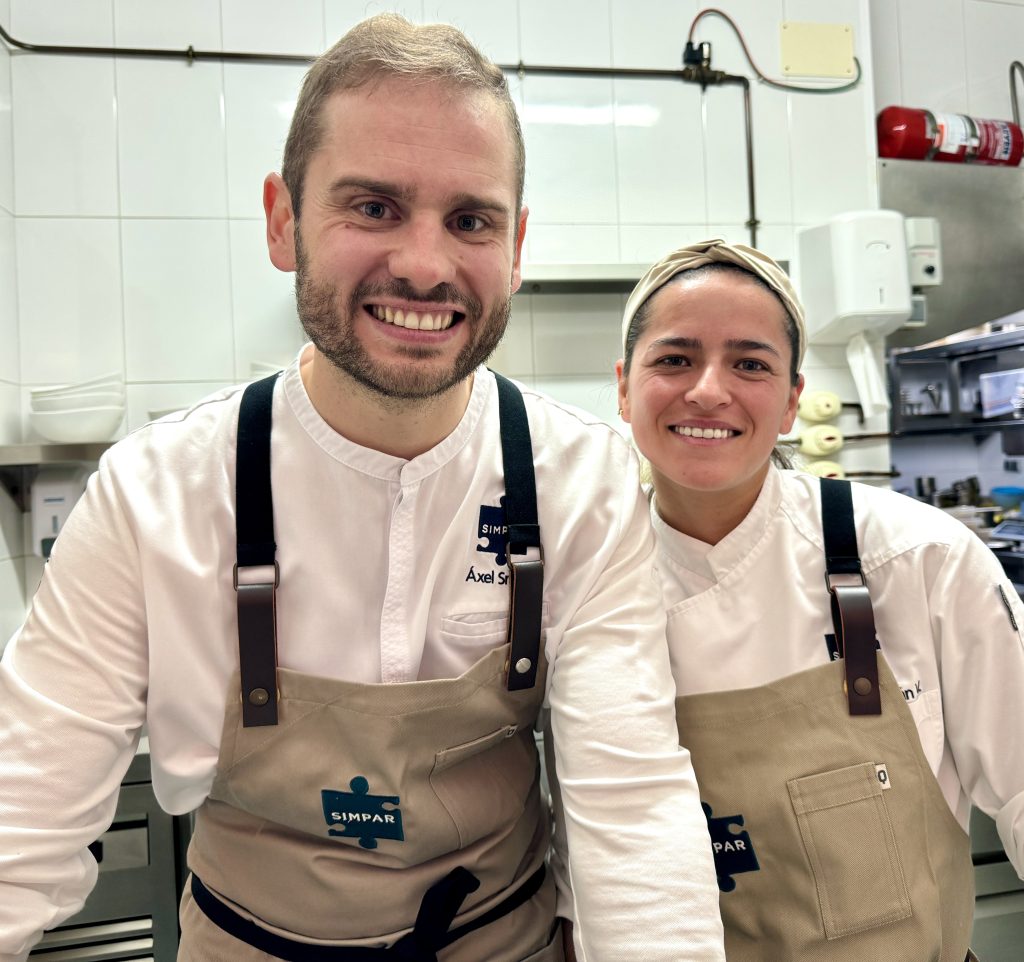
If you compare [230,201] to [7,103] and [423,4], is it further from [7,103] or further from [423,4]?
[423,4]

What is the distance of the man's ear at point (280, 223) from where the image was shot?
1.06 meters

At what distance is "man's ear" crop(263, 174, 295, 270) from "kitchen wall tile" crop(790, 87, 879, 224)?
2115 millimetres

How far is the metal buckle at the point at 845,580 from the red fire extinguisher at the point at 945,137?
2.26m

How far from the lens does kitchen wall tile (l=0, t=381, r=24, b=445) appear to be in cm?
219

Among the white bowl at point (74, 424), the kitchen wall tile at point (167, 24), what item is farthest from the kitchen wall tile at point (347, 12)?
the white bowl at point (74, 424)

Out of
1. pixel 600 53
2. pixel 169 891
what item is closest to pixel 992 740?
pixel 169 891

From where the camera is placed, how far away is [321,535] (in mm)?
1035

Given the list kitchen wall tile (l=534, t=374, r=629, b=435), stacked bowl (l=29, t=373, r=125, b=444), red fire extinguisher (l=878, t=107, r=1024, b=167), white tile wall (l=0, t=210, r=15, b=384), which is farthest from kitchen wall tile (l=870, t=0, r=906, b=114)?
white tile wall (l=0, t=210, r=15, b=384)

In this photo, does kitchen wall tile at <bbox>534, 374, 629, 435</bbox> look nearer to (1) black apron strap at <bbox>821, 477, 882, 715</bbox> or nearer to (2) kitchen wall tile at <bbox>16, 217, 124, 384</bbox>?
(2) kitchen wall tile at <bbox>16, 217, 124, 384</bbox>

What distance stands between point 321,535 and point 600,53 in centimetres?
220

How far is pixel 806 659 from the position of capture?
3.61 ft

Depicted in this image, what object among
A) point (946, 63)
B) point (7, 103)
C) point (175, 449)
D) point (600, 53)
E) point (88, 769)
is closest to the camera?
point (88, 769)

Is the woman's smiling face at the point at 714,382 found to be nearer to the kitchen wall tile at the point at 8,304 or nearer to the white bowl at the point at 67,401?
the white bowl at the point at 67,401

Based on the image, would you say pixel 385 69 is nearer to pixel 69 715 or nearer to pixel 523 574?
pixel 523 574
